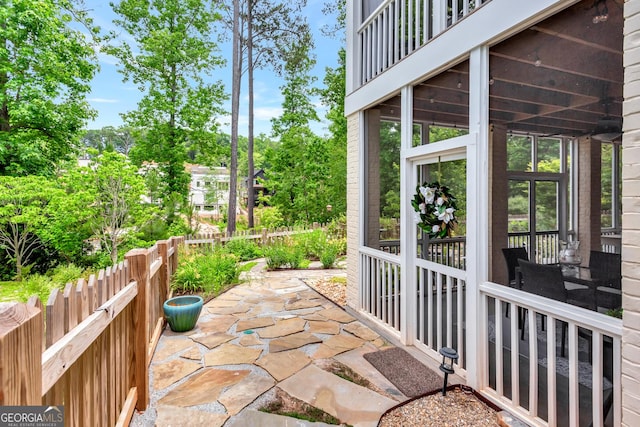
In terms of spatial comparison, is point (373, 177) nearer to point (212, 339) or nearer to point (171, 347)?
point (212, 339)

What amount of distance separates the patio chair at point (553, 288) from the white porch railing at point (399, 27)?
2.17 meters

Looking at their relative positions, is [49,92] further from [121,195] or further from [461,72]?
[461,72]

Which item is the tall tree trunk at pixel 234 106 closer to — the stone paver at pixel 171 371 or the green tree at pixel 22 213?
the green tree at pixel 22 213

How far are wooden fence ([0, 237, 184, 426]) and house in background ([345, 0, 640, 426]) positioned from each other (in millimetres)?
2469

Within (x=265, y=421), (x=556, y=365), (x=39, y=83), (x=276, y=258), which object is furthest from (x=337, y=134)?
(x=265, y=421)

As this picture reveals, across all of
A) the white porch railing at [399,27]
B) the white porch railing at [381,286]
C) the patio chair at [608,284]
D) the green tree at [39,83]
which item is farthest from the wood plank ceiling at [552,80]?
the green tree at [39,83]

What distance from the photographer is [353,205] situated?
15.0 feet

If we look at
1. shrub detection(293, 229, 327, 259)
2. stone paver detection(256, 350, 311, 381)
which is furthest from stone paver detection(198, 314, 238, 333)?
shrub detection(293, 229, 327, 259)

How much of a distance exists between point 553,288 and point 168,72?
45.0 feet

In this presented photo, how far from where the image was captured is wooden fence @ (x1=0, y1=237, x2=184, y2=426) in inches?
36.4

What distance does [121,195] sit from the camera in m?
8.20

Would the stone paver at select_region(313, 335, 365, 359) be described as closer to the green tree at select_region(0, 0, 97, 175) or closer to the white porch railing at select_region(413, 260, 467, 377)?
the white porch railing at select_region(413, 260, 467, 377)

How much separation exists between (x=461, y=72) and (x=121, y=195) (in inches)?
318

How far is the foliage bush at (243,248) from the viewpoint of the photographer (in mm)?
8984
